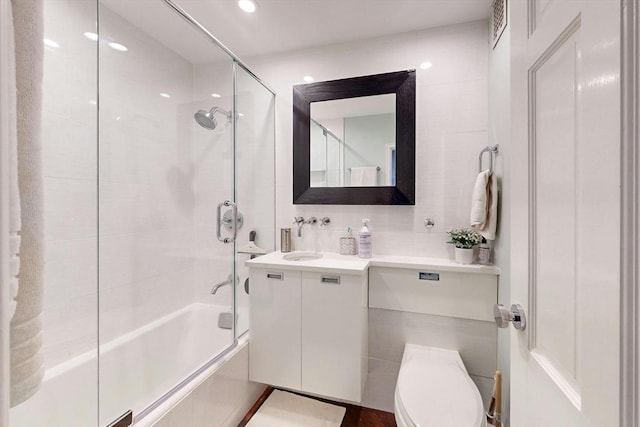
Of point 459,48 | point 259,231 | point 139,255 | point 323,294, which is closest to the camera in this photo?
point 323,294

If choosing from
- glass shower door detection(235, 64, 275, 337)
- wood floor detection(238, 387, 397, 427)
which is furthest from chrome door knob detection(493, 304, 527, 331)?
glass shower door detection(235, 64, 275, 337)

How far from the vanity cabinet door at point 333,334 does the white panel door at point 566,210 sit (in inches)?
31.2

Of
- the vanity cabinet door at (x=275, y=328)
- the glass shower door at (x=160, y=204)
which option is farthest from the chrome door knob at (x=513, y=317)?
the glass shower door at (x=160, y=204)

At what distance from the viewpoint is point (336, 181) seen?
186 centimetres

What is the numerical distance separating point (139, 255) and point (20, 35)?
1.67 m

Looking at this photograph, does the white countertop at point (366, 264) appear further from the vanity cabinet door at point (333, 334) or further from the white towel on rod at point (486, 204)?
the white towel on rod at point (486, 204)

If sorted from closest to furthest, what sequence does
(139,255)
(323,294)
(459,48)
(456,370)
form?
(456,370) → (323,294) → (459,48) → (139,255)

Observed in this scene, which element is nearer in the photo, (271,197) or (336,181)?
(336,181)

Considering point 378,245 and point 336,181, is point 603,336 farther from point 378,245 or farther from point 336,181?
point 336,181

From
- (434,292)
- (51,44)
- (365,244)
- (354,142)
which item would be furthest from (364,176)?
(51,44)

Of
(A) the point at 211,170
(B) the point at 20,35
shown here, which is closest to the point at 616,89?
(B) the point at 20,35

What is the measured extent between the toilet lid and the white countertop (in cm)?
49

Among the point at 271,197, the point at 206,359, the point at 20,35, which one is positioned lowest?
the point at 206,359

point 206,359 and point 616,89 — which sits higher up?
point 616,89
